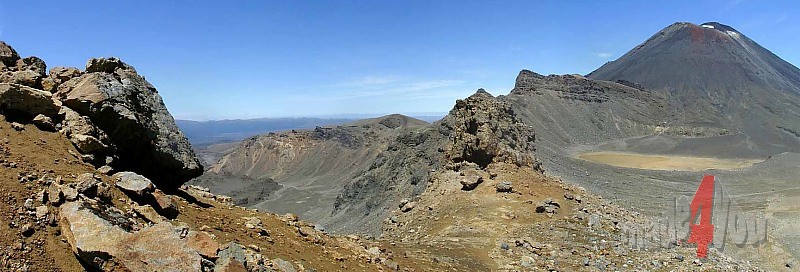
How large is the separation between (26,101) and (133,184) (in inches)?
89.1

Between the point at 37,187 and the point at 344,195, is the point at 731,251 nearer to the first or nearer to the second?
the point at 37,187

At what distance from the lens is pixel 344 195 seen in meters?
50.8

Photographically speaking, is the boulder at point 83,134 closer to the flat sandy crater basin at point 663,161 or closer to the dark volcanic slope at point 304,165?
the dark volcanic slope at point 304,165

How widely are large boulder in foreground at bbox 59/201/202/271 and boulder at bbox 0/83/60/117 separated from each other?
2673 mm

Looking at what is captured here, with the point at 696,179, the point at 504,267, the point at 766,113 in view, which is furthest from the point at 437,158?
the point at 766,113

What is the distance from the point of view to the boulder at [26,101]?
7148mm

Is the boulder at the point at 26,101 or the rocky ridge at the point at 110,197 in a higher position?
the boulder at the point at 26,101

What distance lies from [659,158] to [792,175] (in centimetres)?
1752

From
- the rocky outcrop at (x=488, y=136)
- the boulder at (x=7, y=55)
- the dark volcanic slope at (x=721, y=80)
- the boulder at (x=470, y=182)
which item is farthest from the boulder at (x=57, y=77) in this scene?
the dark volcanic slope at (x=721, y=80)

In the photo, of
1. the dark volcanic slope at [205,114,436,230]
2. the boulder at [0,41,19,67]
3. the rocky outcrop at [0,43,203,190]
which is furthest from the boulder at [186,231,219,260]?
the dark volcanic slope at [205,114,436,230]

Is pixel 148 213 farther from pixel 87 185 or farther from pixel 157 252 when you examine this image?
pixel 157 252

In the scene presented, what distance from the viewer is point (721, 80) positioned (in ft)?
405

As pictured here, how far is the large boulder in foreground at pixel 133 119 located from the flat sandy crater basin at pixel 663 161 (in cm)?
5688

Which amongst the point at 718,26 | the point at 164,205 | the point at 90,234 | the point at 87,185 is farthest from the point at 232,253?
the point at 718,26
